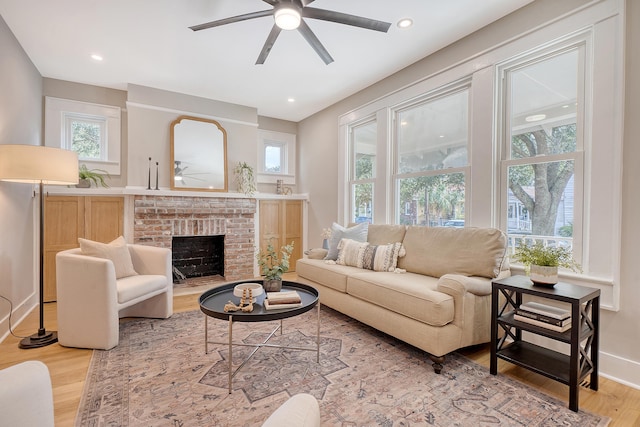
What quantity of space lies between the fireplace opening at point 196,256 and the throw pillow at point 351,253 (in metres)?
2.28

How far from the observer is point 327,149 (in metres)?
4.99

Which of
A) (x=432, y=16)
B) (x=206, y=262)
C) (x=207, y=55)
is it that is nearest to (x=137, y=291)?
(x=206, y=262)

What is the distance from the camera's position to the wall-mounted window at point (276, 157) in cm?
540

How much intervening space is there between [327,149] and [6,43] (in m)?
3.74

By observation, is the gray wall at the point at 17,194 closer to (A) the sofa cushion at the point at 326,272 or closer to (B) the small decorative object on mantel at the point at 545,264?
(A) the sofa cushion at the point at 326,272

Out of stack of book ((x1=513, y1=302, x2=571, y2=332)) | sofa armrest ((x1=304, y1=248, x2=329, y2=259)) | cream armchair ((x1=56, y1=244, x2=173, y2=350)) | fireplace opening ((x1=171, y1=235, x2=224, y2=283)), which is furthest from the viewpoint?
fireplace opening ((x1=171, y1=235, x2=224, y2=283))

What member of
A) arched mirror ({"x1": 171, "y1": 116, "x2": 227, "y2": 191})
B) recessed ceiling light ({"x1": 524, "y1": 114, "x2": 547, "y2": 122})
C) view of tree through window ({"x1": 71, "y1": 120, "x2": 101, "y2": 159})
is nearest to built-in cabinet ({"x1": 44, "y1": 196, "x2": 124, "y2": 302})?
view of tree through window ({"x1": 71, "y1": 120, "x2": 101, "y2": 159})

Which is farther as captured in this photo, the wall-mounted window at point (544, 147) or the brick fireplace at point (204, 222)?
the brick fireplace at point (204, 222)

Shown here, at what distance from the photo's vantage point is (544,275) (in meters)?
1.97

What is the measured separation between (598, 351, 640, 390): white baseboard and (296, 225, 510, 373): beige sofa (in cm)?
70

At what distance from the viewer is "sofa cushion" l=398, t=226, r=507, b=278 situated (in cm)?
245

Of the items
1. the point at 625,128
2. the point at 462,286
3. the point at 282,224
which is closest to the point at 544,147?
the point at 625,128

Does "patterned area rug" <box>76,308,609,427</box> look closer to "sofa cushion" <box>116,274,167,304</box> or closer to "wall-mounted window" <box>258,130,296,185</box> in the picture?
"sofa cushion" <box>116,274,167,304</box>

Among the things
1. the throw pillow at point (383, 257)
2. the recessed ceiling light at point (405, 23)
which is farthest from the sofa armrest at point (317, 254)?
the recessed ceiling light at point (405, 23)
